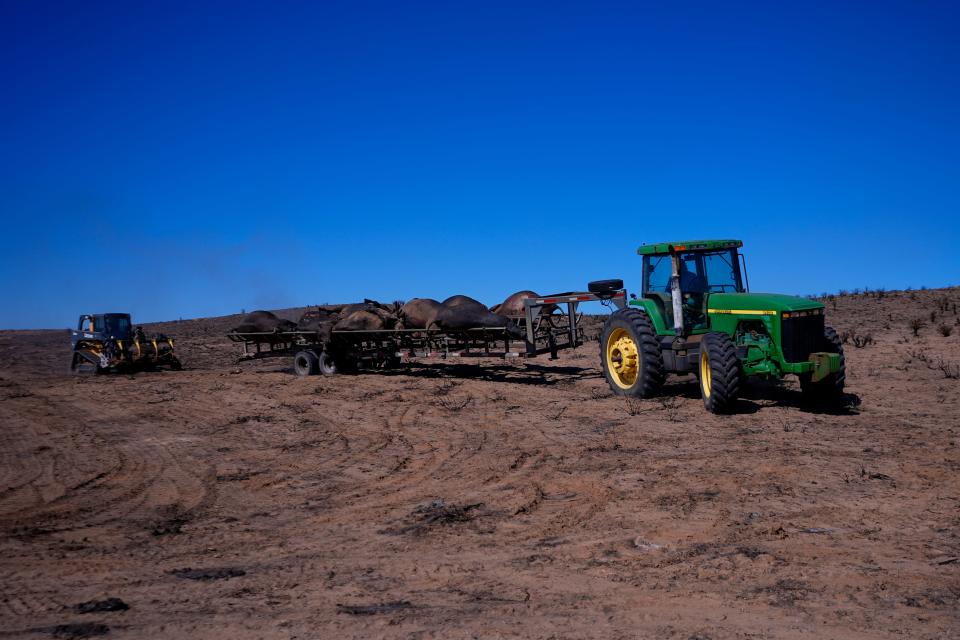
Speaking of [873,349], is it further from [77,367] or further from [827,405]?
[77,367]

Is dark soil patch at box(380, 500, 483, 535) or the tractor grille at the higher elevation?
the tractor grille

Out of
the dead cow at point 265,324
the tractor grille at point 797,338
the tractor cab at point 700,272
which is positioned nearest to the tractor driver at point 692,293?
the tractor cab at point 700,272

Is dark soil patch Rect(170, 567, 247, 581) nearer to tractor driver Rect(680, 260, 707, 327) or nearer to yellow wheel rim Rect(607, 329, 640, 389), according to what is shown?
yellow wheel rim Rect(607, 329, 640, 389)

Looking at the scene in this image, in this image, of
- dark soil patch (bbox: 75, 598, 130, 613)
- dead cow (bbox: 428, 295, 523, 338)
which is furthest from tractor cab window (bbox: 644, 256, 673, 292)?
dark soil patch (bbox: 75, 598, 130, 613)

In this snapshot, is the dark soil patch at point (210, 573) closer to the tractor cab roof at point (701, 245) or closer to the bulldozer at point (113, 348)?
the tractor cab roof at point (701, 245)

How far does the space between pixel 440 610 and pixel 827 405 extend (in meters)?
8.22

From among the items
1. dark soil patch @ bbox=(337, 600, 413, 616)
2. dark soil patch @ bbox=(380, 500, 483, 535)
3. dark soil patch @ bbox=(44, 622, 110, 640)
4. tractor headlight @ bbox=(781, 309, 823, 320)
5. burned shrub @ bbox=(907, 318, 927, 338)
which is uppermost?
tractor headlight @ bbox=(781, 309, 823, 320)

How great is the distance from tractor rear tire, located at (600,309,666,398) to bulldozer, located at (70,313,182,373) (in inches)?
588

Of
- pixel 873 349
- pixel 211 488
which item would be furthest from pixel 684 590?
pixel 873 349

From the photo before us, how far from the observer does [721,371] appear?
970 centimetres

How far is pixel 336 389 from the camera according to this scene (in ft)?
47.1

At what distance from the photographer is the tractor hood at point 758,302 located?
9.72 m

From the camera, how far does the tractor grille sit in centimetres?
964

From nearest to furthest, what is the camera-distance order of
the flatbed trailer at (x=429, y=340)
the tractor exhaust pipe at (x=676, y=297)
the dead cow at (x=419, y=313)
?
1. the tractor exhaust pipe at (x=676, y=297)
2. the flatbed trailer at (x=429, y=340)
3. the dead cow at (x=419, y=313)
